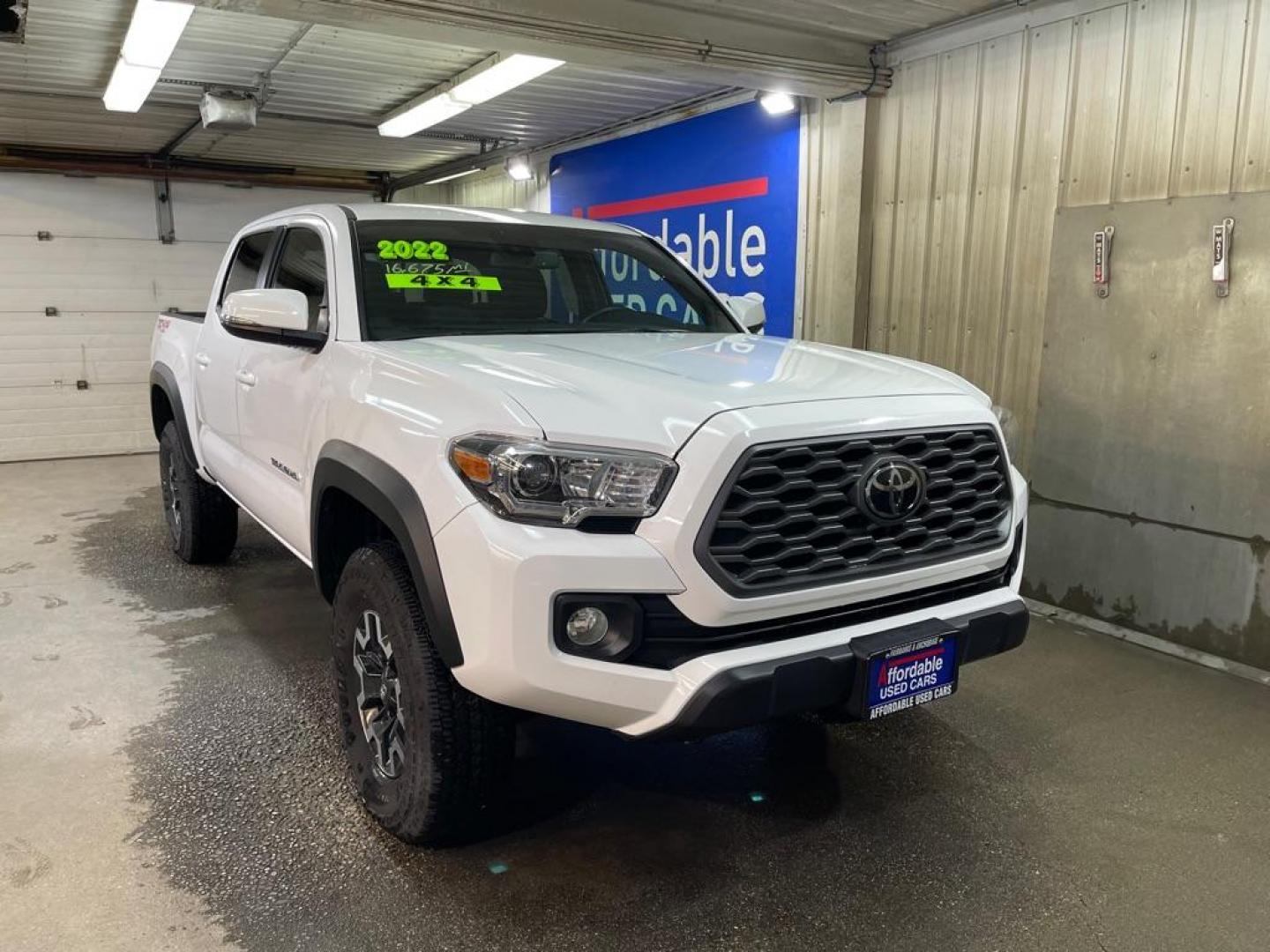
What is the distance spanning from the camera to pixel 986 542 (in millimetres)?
2537

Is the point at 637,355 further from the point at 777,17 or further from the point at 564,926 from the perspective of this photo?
the point at 777,17

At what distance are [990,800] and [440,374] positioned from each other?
2090 mm

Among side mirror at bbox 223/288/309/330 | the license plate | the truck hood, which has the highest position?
side mirror at bbox 223/288/309/330

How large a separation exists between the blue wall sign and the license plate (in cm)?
412

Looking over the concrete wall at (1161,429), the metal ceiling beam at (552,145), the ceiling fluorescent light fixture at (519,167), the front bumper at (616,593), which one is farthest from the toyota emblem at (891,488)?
the ceiling fluorescent light fixture at (519,167)

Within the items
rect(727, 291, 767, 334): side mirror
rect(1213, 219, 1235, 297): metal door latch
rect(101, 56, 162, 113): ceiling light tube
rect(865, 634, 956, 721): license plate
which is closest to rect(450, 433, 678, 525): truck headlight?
rect(865, 634, 956, 721): license plate

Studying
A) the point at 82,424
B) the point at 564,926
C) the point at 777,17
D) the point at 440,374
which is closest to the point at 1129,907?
the point at 564,926

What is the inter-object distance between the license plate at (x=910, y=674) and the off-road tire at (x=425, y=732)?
89 centimetres

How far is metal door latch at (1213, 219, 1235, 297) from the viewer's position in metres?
3.93

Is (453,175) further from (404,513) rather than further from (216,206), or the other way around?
(404,513)

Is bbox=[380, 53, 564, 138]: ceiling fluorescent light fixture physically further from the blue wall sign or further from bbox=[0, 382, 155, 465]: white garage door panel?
bbox=[0, 382, 155, 465]: white garage door panel

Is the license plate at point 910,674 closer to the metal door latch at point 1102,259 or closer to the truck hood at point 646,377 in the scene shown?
the truck hood at point 646,377

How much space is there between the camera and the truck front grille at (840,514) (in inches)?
81.4

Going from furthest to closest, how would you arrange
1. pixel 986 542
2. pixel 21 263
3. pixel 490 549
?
pixel 21 263
pixel 986 542
pixel 490 549
